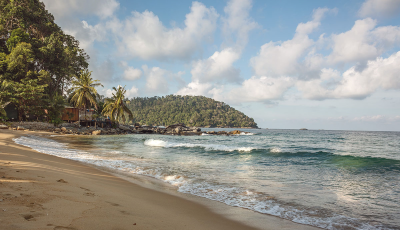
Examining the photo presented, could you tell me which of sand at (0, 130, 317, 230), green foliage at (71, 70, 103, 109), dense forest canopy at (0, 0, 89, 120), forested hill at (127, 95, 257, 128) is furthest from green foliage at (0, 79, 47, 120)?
forested hill at (127, 95, 257, 128)

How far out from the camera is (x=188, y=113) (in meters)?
144

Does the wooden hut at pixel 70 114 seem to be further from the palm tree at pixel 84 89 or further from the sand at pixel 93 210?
the sand at pixel 93 210

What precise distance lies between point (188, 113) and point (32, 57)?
114202 mm

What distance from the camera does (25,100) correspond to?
28.6m

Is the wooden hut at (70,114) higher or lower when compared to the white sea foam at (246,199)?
higher

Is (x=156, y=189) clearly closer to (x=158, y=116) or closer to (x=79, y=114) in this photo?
(x=79, y=114)

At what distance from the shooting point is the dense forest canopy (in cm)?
2823

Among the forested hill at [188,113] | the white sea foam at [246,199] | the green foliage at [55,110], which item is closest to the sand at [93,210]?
the white sea foam at [246,199]

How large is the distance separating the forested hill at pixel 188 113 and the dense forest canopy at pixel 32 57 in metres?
93.4

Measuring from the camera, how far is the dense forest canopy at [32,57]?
2823 cm

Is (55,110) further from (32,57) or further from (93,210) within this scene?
(93,210)

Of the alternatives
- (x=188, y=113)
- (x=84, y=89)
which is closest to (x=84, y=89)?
(x=84, y=89)

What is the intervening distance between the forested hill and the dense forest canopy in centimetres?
9341

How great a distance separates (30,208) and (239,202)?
12.5 feet
